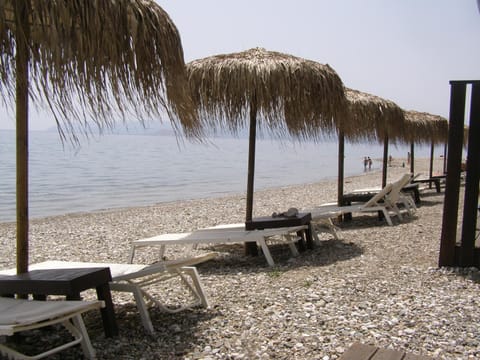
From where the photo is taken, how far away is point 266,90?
5750 mm

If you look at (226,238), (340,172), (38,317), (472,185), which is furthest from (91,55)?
(340,172)

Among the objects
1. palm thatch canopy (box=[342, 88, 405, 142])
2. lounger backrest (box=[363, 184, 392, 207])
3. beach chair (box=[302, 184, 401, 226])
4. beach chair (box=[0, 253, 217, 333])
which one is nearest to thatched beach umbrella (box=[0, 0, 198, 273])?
beach chair (box=[0, 253, 217, 333])

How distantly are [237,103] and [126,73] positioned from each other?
9.67 feet

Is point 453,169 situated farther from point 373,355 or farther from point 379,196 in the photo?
point 379,196

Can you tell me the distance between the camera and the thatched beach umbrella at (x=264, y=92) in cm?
579

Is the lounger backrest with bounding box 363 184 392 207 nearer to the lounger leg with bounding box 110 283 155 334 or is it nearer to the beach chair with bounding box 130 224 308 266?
the beach chair with bounding box 130 224 308 266

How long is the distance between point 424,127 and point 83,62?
1299cm

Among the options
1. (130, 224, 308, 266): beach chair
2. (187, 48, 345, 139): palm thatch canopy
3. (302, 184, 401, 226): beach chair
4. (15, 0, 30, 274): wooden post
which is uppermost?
(187, 48, 345, 139): palm thatch canopy

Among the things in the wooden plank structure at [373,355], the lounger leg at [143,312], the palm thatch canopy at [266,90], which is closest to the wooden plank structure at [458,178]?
the palm thatch canopy at [266,90]

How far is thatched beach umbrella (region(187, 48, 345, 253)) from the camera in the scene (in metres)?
5.79

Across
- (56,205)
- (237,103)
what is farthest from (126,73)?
(56,205)

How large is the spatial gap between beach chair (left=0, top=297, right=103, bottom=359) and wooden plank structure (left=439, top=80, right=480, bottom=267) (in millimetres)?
3350

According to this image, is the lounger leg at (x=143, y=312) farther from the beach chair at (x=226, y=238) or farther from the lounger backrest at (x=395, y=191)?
the lounger backrest at (x=395, y=191)

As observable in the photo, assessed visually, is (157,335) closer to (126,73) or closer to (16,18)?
(126,73)
